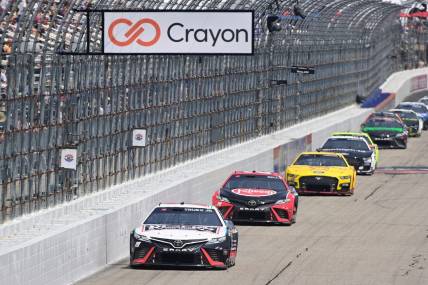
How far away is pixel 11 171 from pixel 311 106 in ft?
106

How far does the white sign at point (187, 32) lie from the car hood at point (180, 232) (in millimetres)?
5300

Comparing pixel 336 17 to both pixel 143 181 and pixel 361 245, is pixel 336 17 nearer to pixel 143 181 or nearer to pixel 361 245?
pixel 143 181

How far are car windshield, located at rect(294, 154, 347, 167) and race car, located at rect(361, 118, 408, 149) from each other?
48.7 ft

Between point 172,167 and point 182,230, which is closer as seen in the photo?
point 182,230

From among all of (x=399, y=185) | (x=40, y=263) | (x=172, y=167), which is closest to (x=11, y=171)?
(x=40, y=263)

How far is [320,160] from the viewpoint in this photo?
1452 inches

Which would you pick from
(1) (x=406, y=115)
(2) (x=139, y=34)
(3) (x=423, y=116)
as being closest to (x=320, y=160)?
(2) (x=139, y=34)

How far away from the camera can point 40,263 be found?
1947 centimetres

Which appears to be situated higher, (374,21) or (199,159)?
(374,21)

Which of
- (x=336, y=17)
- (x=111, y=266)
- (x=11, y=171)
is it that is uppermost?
(x=336, y=17)

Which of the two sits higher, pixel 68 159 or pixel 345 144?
pixel 345 144

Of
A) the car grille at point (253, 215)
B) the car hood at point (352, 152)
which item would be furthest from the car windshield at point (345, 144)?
the car grille at point (253, 215)

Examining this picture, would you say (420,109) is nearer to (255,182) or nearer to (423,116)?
(423,116)

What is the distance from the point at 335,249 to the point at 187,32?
16.1 ft
